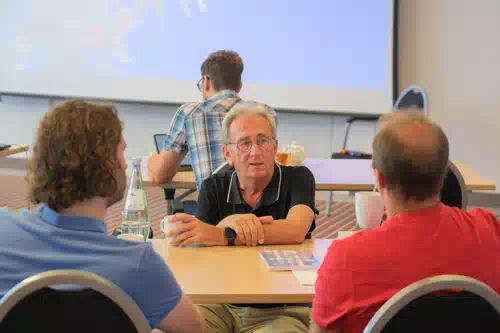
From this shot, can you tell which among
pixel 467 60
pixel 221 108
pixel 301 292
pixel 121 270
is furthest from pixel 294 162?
pixel 467 60

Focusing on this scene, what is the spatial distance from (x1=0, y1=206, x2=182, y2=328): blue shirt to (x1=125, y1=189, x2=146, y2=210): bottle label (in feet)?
2.93

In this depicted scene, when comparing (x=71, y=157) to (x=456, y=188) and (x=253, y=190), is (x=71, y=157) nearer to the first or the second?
(x=253, y=190)

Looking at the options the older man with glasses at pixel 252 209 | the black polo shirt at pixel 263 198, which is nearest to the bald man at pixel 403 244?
the older man with glasses at pixel 252 209

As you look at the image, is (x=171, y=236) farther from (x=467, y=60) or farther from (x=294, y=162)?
(x=467, y=60)

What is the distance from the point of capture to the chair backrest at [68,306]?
1202 mm

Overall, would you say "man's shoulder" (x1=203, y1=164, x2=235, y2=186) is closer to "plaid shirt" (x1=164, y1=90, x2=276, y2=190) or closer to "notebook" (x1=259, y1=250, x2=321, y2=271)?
"notebook" (x1=259, y1=250, x2=321, y2=271)

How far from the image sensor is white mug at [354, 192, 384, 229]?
222cm

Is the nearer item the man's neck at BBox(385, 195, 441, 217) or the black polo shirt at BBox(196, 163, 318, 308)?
the man's neck at BBox(385, 195, 441, 217)

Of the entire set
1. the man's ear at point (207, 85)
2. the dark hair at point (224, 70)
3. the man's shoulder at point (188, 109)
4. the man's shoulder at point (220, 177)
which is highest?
the dark hair at point (224, 70)

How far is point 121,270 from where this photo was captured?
1365 millimetres

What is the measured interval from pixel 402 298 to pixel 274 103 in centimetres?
509

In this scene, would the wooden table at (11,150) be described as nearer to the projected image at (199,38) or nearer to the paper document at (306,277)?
the projected image at (199,38)

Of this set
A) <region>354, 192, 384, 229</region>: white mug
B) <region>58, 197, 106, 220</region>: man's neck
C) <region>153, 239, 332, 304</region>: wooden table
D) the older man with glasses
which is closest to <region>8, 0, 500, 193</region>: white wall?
the older man with glasses

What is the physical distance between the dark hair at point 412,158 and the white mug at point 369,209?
0.73 m
